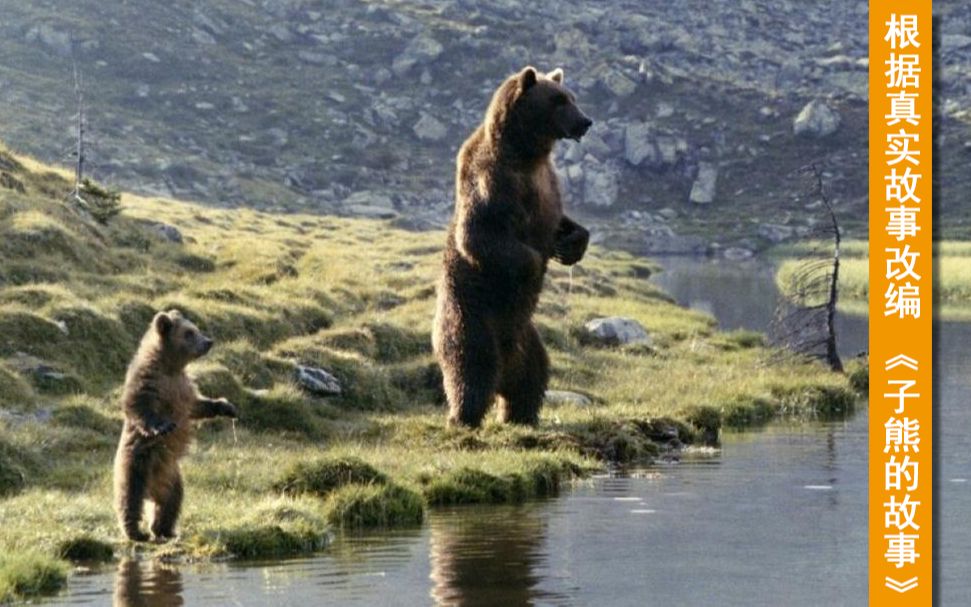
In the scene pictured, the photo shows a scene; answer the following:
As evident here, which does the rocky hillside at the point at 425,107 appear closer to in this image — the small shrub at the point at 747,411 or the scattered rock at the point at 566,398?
the small shrub at the point at 747,411

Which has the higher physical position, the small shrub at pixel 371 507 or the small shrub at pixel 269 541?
the small shrub at pixel 371 507

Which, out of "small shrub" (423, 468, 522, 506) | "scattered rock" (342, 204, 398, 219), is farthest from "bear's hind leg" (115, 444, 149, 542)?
"scattered rock" (342, 204, 398, 219)

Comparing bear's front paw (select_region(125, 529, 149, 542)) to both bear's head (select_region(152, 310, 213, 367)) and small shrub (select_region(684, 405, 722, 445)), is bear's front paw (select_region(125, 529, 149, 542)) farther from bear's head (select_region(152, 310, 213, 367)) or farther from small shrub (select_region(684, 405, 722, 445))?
small shrub (select_region(684, 405, 722, 445))

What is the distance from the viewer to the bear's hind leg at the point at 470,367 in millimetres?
20609

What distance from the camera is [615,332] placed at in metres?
36.9

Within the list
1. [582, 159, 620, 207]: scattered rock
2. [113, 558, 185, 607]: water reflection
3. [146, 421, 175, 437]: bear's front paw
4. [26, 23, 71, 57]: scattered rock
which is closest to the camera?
[113, 558, 185, 607]: water reflection

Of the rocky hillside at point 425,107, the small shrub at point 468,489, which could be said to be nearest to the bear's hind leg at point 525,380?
the small shrub at point 468,489

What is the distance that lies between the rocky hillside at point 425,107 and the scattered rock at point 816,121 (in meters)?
0.19

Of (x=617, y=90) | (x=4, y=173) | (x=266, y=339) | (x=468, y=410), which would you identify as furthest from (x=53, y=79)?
(x=468, y=410)

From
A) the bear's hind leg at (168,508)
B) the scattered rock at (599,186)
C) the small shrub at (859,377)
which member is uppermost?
the scattered rock at (599,186)

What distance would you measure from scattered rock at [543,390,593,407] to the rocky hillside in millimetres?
80347

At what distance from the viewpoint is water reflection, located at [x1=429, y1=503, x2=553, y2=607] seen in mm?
13595

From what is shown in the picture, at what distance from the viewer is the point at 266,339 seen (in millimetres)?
28562

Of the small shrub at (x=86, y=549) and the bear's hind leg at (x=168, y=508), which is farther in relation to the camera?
the bear's hind leg at (x=168, y=508)
